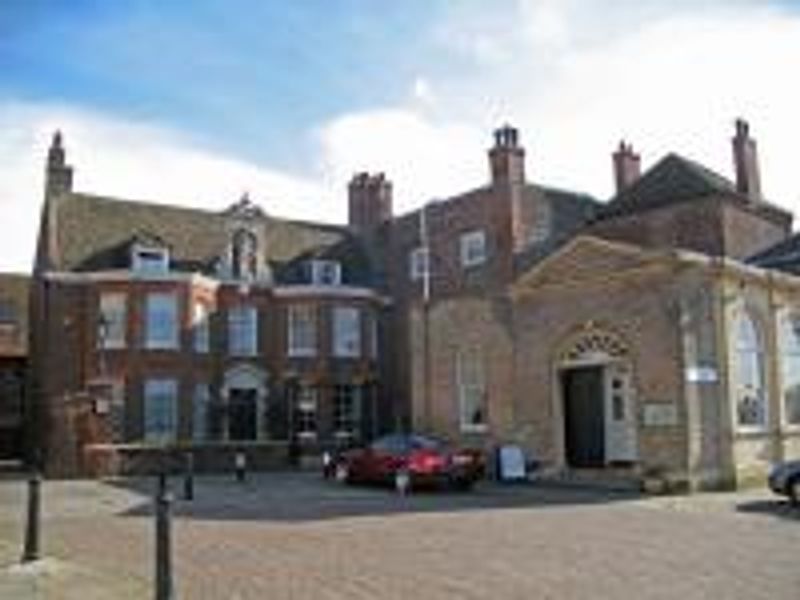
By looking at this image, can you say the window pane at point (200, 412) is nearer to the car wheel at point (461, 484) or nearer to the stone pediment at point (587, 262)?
the car wheel at point (461, 484)

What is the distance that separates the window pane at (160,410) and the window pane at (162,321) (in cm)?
151

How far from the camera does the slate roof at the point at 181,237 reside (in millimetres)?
42781

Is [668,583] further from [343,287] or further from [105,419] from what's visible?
[343,287]

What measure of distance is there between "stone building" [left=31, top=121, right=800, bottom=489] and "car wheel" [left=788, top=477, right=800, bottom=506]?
3.35m

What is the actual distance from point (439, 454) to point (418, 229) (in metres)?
21.1

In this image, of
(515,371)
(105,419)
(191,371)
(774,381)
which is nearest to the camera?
(774,381)

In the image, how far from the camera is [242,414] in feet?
146

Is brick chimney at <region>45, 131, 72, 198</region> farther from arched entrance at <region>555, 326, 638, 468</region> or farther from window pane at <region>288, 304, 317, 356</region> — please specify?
arched entrance at <region>555, 326, 638, 468</region>

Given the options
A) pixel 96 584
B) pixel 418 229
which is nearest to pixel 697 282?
pixel 96 584

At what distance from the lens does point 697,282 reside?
24.4m

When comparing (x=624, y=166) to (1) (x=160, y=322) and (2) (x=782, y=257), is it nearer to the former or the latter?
(2) (x=782, y=257)

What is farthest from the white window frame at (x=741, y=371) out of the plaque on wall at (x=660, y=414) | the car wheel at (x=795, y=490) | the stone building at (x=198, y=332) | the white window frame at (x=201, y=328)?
the white window frame at (x=201, y=328)

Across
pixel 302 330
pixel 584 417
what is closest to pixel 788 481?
pixel 584 417

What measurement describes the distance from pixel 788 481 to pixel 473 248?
23423 mm
